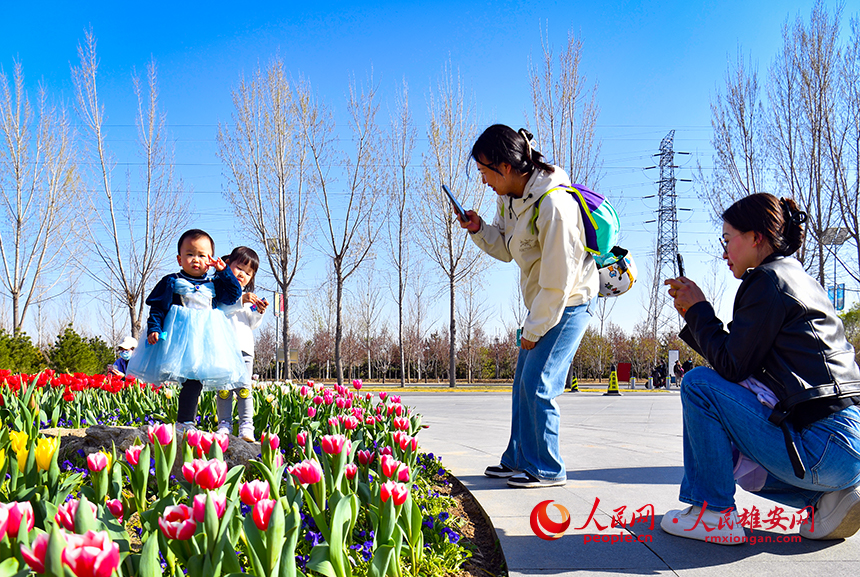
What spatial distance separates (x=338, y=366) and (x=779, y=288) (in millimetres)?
16421

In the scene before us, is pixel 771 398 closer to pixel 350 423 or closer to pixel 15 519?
pixel 350 423

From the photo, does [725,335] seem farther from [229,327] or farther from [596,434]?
[596,434]

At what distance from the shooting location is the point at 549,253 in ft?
9.34

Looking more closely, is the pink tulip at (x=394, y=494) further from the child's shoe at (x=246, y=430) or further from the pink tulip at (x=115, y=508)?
the child's shoe at (x=246, y=430)

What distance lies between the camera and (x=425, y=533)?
6.60ft

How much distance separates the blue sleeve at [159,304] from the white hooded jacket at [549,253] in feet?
6.51

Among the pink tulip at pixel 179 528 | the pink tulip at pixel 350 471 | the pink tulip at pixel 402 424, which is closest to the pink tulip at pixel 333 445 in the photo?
the pink tulip at pixel 350 471

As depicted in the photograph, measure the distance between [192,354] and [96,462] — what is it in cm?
156

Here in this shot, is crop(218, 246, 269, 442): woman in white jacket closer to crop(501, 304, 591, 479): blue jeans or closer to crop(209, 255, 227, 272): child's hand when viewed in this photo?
crop(209, 255, 227, 272): child's hand

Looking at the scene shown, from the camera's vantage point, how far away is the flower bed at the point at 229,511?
3.92 feet

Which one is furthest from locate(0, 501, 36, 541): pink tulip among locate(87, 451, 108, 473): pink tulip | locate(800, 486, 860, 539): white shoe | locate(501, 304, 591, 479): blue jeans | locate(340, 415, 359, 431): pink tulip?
locate(800, 486, 860, 539): white shoe

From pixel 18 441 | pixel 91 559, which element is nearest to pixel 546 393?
pixel 18 441

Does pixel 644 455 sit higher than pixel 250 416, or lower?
lower

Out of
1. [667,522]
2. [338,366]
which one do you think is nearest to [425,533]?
[667,522]
